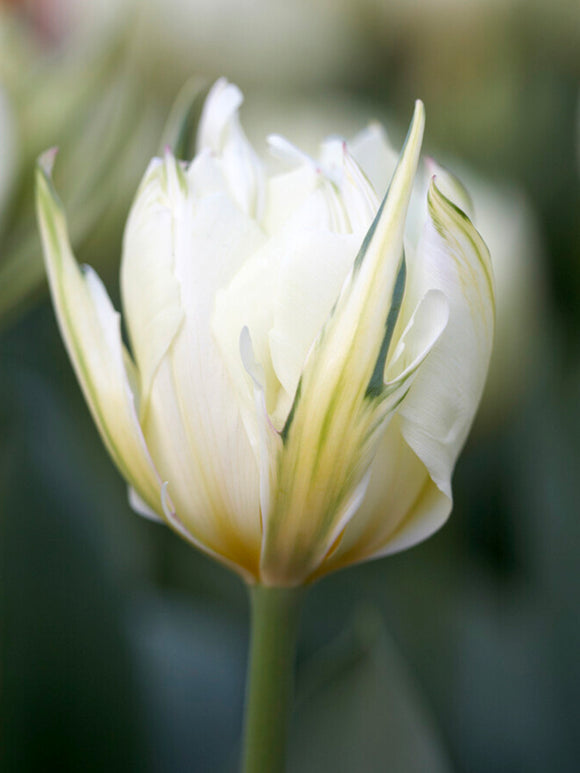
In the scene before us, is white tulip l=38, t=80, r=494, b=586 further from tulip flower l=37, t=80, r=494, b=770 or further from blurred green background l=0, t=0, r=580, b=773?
blurred green background l=0, t=0, r=580, b=773

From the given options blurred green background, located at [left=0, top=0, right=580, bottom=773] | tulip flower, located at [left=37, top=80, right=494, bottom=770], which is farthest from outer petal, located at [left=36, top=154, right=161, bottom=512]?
blurred green background, located at [left=0, top=0, right=580, bottom=773]

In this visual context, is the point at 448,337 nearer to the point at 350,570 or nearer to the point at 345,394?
the point at 345,394

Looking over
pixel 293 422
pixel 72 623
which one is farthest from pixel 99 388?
pixel 72 623

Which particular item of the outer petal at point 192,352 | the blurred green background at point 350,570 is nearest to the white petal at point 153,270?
the outer petal at point 192,352

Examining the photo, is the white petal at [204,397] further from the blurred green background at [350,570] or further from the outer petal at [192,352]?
the blurred green background at [350,570]

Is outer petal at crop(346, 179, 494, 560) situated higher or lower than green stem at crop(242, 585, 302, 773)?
higher

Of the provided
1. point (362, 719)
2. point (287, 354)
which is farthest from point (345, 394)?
point (362, 719)

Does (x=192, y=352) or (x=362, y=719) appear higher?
(x=192, y=352)
